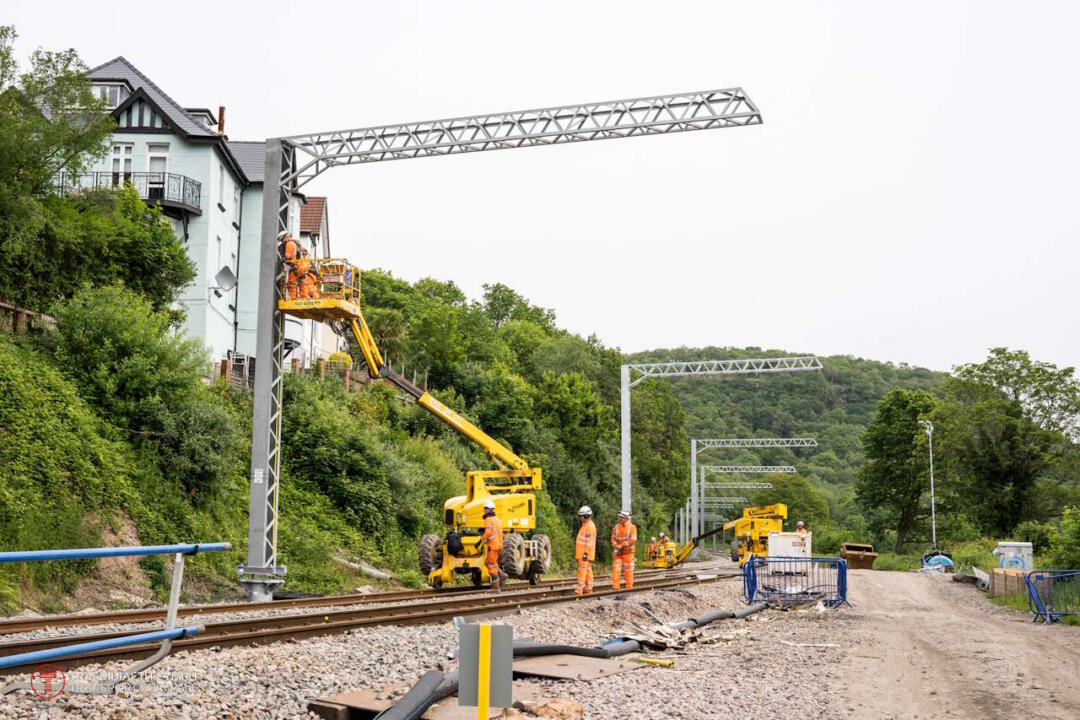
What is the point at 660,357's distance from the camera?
106 meters

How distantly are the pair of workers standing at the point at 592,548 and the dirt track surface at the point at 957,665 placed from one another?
14.9 ft

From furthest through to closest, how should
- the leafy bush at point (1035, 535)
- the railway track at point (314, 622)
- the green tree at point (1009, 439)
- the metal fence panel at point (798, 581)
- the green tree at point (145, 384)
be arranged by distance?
1. the green tree at point (1009, 439)
2. the leafy bush at point (1035, 535)
3. the metal fence panel at point (798, 581)
4. the green tree at point (145, 384)
5. the railway track at point (314, 622)

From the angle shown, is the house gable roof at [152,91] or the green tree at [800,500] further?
the green tree at [800,500]

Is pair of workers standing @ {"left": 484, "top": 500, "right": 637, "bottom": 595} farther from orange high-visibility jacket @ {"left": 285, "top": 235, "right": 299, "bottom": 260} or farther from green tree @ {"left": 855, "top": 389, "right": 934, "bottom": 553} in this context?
green tree @ {"left": 855, "top": 389, "right": 934, "bottom": 553}

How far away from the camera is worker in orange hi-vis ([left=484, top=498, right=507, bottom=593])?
21.3 metres

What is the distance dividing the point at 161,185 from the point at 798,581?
78.8 ft

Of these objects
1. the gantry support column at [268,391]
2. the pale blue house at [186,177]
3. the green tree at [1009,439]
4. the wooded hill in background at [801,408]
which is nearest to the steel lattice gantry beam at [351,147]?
the gantry support column at [268,391]

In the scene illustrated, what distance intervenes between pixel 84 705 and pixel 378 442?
24.9 metres

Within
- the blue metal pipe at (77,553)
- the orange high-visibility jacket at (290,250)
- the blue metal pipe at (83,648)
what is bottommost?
the blue metal pipe at (83,648)

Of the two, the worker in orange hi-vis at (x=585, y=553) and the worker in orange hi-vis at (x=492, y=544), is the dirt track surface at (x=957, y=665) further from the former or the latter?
the worker in orange hi-vis at (x=492, y=544)

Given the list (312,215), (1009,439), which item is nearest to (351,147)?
(312,215)

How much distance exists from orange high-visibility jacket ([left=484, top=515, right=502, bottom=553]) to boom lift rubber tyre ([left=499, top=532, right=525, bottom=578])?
27.3 inches

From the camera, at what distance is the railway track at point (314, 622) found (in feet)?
28.7

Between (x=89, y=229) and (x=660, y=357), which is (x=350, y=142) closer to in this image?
(x=89, y=229)
